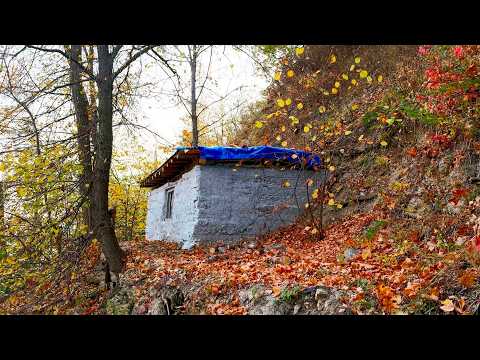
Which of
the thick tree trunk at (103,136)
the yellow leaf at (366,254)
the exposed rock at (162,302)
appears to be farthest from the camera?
the thick tree trunk at (103,136)

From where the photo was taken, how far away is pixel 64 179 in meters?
6.77

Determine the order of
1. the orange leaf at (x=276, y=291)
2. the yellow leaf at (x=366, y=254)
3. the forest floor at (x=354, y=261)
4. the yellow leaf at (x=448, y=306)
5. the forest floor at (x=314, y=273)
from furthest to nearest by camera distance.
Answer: the yellow leaf at (x=366, y=254) < the orange leaf at (x=276, y=291) < the forest floor at (x=354, y=261) < the forest floor at (x=314, y=273) < the yellow leaf at (x=448, y=306)

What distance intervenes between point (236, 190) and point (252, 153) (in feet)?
3.74

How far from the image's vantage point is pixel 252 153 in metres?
10.9

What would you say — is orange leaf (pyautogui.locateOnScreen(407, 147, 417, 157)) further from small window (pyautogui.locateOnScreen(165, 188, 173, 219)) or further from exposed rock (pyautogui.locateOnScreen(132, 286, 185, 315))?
small window (pyautogui.locateOnScreen(165, 188, 173, 219))

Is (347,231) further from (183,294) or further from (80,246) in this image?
(80,246)

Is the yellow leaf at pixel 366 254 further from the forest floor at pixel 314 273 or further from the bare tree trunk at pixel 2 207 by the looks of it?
the bare tree trunk at pixel 2 207

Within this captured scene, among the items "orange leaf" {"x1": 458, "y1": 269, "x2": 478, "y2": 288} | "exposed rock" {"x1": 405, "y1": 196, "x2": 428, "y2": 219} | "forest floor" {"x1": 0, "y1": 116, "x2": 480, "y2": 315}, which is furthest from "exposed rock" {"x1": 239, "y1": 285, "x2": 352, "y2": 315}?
"exposed rock" {"x1": 405, "y1": 196, "x2": 428, "y2": 219}

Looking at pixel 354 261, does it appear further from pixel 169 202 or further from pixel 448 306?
pixel 169 202

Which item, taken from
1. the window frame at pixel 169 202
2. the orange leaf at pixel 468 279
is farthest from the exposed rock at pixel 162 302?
the window frame at pixel 169 202

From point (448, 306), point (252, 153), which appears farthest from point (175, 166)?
point (448, 306)

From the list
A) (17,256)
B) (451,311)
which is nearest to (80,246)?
(17,256)

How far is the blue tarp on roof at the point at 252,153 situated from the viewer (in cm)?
1058
